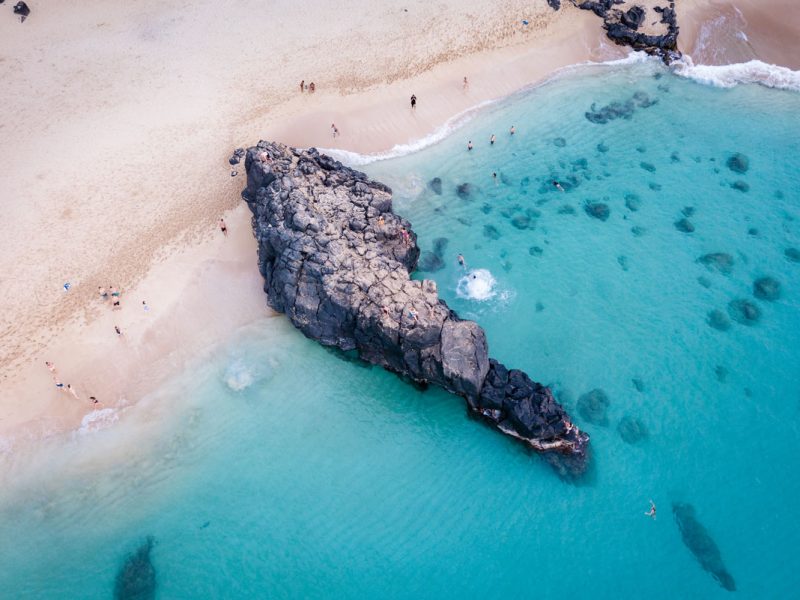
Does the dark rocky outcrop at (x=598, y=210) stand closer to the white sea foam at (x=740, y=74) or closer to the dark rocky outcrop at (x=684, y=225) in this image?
the dark rocky outcrop at (x=684, y=225)

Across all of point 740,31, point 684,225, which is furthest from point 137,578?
point 740,31

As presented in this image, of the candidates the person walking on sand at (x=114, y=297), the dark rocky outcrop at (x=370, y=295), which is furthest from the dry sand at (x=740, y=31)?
the person walking on sand at (x=114, y=297)

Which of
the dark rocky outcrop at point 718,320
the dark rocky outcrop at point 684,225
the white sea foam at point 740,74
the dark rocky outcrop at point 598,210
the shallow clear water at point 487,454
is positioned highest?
the white sea foam at point 740,74

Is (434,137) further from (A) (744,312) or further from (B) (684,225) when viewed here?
(A) (744,312)

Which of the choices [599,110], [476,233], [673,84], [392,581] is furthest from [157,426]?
[673,84]

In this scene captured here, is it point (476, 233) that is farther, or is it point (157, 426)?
point (476, 233)

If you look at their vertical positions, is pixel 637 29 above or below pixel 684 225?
above

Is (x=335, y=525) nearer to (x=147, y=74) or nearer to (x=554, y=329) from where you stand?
(x=554, y=329)
